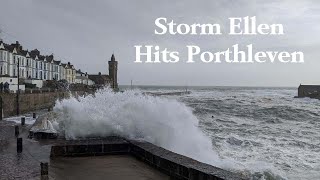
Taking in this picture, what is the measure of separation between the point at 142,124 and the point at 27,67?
54.7 m

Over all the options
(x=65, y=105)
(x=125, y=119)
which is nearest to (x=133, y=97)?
(x=125, y=119)

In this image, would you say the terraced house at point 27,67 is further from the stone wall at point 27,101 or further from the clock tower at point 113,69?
the clock tower at point 113,69

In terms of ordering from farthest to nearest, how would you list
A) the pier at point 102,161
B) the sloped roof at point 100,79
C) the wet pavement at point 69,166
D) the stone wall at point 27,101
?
the sloped roof at point 100,79 → the stone wall at point 27,101 → the wet pavement at point 69,166 → the pier at point 102,161

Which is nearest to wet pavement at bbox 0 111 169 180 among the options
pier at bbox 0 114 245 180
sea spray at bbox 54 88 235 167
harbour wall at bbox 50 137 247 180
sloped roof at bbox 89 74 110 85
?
pier at bbox 0 114 245 180

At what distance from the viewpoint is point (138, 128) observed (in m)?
12.7

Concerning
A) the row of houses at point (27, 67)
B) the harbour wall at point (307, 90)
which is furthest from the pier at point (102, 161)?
Result: the harbour wall at point (307, 90)

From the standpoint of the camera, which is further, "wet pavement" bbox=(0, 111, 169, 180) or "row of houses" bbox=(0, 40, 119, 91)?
"row of houses" bbox=(0, 40, 119, 91)

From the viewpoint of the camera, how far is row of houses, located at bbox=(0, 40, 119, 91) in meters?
50.9

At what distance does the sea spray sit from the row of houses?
23.3 m

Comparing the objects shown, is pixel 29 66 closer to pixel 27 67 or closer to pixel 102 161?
pixel 27 67

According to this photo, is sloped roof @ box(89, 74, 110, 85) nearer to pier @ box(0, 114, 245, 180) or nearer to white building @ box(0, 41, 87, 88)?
white building @ box(0, 41, 87, 88)

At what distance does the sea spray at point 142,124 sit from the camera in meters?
12.7

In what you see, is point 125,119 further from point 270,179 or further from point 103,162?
point 270,179

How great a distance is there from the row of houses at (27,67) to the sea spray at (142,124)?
2331cm
